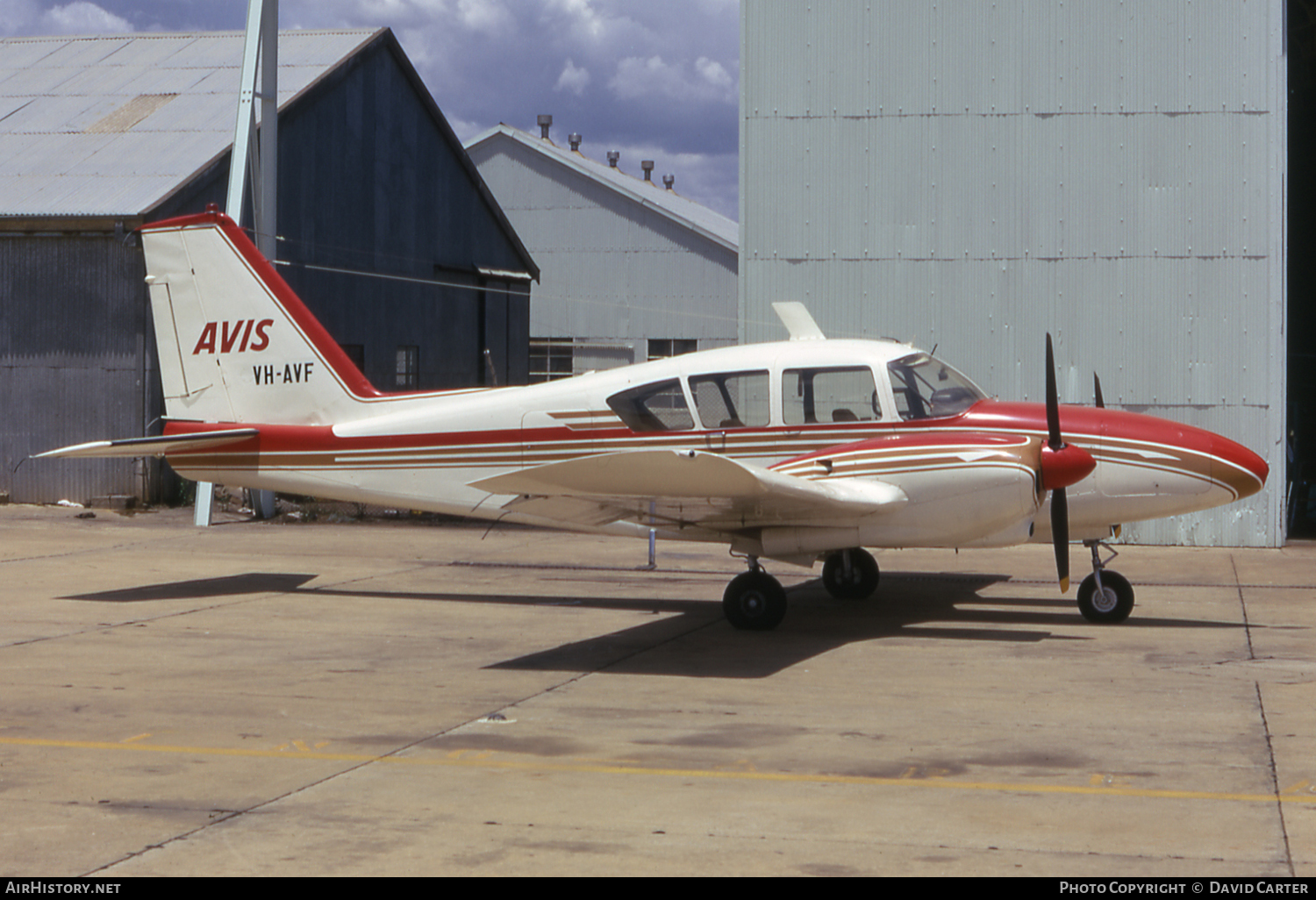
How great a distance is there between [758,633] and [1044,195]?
1075 centimetres

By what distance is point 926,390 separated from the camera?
37.9 feet

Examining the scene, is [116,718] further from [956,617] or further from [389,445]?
[956,617]

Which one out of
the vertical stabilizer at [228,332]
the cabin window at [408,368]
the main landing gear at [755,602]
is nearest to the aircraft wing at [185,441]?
the vertical stabilizer at [228,332]

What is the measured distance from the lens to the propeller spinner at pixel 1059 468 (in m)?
10.6

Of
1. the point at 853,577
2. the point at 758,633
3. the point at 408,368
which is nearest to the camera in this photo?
the point at 758,633

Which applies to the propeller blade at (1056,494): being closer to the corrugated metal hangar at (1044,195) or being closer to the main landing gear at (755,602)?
the main landing gear at (755,602)

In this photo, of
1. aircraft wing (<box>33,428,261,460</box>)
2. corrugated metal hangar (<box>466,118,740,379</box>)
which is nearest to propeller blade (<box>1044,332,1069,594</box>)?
aircraft wing (<box>33,428,261,460</box>)

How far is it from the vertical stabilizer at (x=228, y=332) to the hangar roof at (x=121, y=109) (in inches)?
332

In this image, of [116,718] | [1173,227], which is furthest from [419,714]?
[1173,227]

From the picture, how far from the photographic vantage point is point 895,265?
19688 mm

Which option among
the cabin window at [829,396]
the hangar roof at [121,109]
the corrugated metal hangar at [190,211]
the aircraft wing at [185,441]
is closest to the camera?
the cabin window at [829,396]

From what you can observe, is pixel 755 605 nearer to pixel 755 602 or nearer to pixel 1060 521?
pixel 755 602

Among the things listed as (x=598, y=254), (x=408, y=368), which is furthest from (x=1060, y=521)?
(x=598, y=254)

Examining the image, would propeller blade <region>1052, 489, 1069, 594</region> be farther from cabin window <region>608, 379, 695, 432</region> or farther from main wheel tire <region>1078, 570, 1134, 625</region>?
cabin window <region>608, 379, 695, 432</region>
